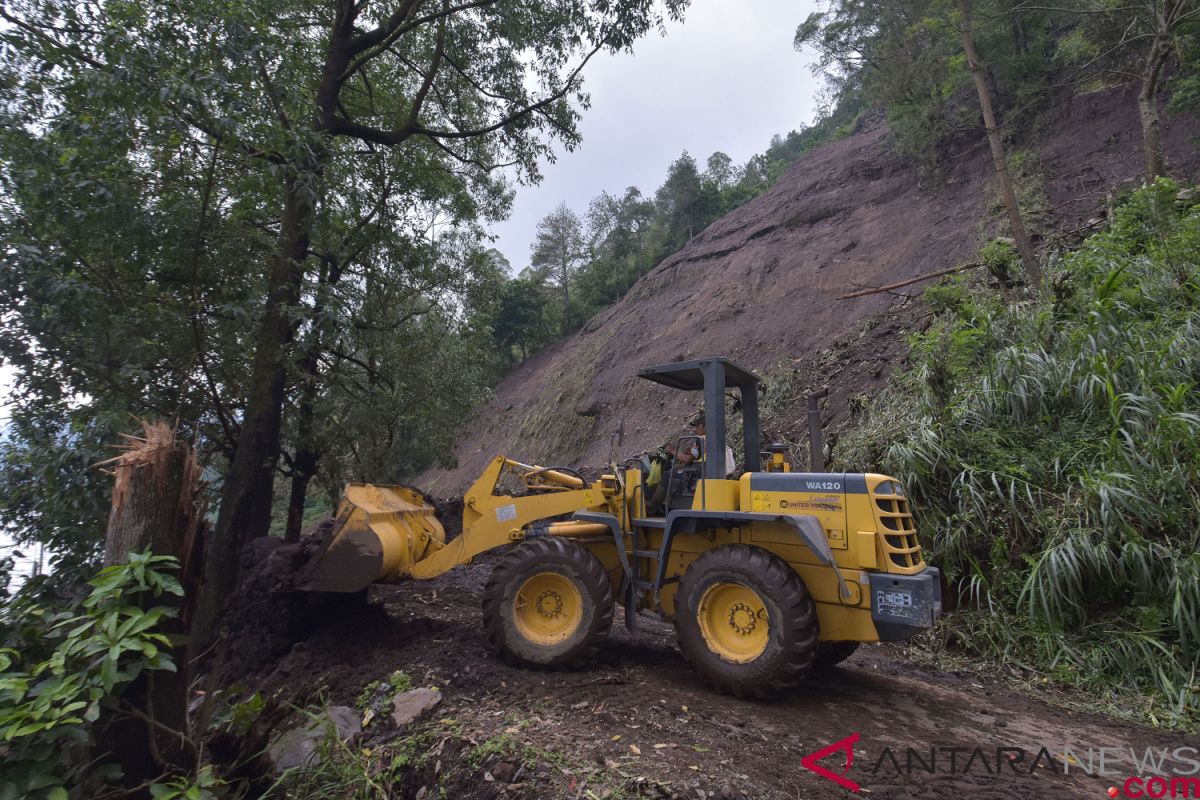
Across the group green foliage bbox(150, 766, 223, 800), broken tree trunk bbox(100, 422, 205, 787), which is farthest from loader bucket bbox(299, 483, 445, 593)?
green foliage bbox(150, 766, 223, 800)

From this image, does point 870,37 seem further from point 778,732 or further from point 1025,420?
point 778,732

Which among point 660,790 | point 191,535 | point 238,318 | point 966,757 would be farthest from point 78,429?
point 966,757

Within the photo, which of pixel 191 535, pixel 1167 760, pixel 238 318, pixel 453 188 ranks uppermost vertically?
pixel 453 188

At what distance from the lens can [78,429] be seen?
6.77 metres

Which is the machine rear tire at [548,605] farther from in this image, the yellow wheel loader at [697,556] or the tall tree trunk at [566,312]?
the tall tree trunk at [566,312]

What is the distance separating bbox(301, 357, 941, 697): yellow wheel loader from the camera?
14.5 feet

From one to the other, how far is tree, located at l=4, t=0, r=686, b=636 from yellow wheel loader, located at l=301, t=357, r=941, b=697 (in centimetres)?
311

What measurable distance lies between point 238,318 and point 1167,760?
28.7ft

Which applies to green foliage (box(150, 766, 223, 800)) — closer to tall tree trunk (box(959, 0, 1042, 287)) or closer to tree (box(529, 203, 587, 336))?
tall tree trunk (box(959, 0, 1042, 287))

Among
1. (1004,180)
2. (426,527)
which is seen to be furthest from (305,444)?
(1004,180)

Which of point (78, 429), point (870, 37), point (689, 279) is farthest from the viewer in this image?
point (689, 279)

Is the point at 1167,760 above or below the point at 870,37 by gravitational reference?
below

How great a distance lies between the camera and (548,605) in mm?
5324

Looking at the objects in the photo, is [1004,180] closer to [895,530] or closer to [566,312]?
[895,530]
